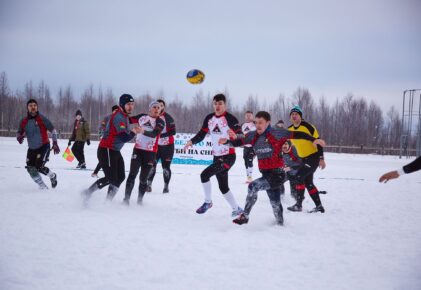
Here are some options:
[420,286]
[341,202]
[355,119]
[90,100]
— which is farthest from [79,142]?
[90,100]

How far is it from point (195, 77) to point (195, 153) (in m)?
6.51

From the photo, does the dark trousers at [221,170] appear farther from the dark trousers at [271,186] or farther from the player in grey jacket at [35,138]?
the player in grey jacket at [35,138]

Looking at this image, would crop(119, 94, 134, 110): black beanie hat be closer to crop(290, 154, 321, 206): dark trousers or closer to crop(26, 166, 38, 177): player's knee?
crop(26, 166, 38, 177): player's knee

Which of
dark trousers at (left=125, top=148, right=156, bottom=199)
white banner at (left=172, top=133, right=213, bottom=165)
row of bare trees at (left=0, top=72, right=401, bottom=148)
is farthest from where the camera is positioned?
row of bare trees at (left=0, top=72, right=401, bottom=148)

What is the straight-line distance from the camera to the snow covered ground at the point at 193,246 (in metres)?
3.09

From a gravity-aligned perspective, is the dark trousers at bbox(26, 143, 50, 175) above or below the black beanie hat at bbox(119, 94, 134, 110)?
below

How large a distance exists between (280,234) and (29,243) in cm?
327

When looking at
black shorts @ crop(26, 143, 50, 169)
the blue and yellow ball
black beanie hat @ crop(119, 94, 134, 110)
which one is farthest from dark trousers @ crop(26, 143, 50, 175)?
the blue and yellow ball

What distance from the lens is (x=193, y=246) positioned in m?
4.06

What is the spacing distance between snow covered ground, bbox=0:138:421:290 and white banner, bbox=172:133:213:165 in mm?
8791

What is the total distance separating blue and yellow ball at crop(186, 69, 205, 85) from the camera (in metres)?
9.84

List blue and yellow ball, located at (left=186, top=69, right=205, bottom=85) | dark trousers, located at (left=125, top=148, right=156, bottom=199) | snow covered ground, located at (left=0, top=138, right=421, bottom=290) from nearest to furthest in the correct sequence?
snow covered ground, located at (left=0, top=138, right=421, bottom=290) → dark trousers, located at (left=125, top=148, right=156, bottom=199) → blue and yellow ball, located at (left=186, top=69, right=205, bottom=85)

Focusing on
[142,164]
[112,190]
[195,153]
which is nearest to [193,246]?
[112,190]

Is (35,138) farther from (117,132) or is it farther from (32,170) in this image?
(117,132)
